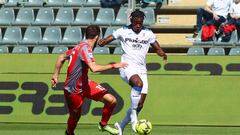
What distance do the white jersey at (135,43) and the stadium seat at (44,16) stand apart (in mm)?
9589

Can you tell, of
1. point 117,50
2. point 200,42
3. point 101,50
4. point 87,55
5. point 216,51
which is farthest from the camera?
point 101,50

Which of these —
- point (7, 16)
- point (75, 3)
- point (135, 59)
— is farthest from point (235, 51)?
point (7, 16)

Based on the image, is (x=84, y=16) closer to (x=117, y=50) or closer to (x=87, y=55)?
(x=117, y=50)

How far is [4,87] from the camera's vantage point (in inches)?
684

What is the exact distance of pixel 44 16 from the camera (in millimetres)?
22625

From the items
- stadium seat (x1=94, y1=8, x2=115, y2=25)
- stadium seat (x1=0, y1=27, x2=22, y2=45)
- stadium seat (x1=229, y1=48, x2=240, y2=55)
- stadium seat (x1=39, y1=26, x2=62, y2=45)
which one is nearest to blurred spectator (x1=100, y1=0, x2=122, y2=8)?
stadium seat (x1=94, y1=8, x2=115, y2=25)

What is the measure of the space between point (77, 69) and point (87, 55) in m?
0.35

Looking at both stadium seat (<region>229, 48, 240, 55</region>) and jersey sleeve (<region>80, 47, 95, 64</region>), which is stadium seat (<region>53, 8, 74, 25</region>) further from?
jersey sleeve (<region>80, 47, 95, 64</region>)

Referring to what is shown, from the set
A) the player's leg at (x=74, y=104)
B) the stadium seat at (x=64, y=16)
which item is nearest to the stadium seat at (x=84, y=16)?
the stadium seat at (x=64, y=16)

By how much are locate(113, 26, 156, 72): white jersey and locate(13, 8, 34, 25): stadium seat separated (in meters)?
10.0

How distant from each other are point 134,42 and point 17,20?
10.4 meters

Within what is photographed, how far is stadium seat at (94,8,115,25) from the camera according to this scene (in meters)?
21.7

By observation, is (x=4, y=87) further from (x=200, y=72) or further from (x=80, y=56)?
(x=80, y=56)

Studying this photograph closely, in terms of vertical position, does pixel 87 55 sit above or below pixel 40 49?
above
